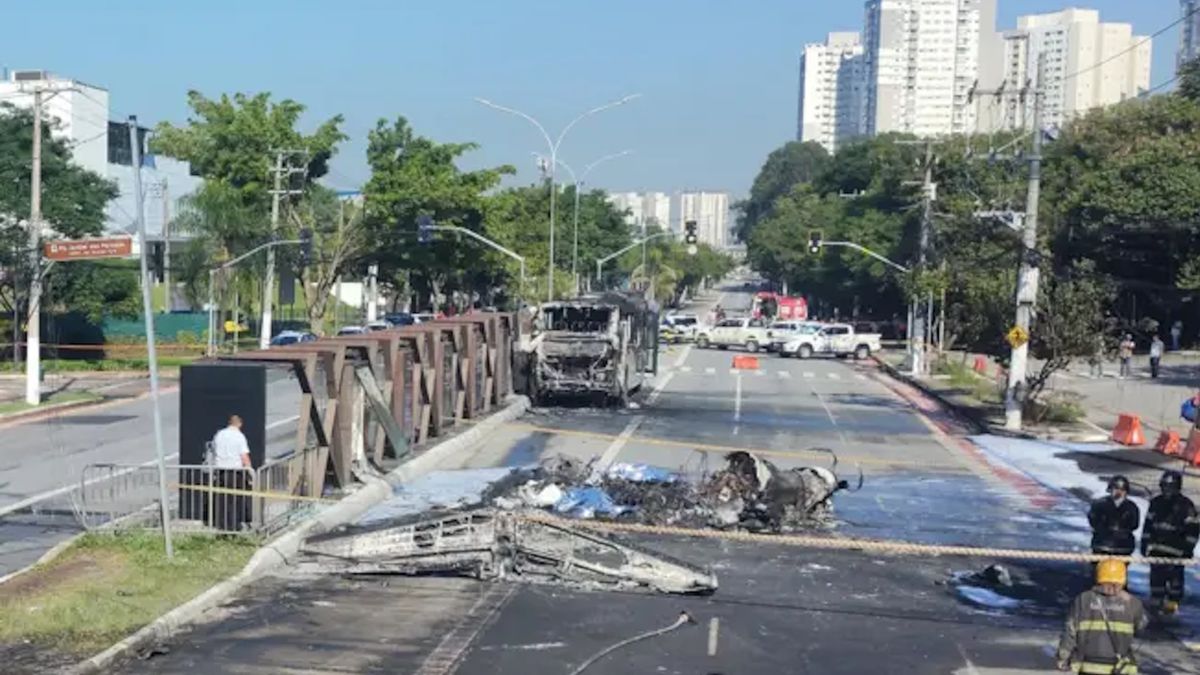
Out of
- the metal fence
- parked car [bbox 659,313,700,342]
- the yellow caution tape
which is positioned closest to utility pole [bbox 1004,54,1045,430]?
the yellow caution tape

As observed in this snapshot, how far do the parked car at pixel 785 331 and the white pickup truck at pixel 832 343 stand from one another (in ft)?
1.05

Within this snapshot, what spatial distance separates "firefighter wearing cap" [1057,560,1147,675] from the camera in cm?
860

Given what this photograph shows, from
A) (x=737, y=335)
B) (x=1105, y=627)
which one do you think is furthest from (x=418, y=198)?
(x=1105, y=627)

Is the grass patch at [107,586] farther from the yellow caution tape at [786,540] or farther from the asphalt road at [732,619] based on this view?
the yellow caution tape at [786,540]

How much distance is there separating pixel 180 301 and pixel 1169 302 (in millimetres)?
55421

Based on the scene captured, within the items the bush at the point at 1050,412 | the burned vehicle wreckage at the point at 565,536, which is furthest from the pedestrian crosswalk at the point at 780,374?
the burned vehicle wreckage at the point at 565,536

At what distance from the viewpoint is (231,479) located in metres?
15.3

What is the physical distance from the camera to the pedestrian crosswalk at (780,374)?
53.6m

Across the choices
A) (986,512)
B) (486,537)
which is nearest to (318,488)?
(486,537)

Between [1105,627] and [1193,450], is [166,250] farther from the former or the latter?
[1105,627]

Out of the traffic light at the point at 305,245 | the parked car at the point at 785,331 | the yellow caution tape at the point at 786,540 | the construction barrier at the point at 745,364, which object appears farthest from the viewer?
the parked car at the point at 785,331

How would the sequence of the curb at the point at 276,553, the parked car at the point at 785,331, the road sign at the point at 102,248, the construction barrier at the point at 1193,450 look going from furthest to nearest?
the parked car at the point at 785,331
the construction barrier at the point at 1193,450
the road sign at the point at 102,248
the curb at the point at 276,553

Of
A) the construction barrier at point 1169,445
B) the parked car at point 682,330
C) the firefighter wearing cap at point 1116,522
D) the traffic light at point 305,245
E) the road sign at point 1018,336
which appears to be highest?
the traffic light at point 305,245

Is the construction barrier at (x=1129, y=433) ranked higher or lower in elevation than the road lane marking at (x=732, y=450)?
higher
